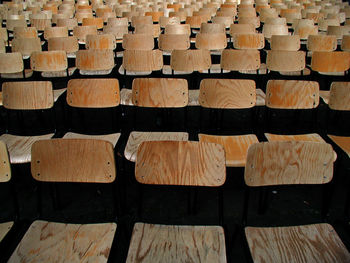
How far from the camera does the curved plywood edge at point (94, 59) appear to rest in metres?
3.99

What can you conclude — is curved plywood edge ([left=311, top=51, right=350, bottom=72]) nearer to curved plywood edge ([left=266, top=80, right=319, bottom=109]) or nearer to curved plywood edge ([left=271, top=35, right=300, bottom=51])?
curved plywood edge ([left=271, top=35, right=300, bottom=51])

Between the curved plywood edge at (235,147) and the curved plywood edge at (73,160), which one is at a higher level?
the curved plywood edge at (73,160)

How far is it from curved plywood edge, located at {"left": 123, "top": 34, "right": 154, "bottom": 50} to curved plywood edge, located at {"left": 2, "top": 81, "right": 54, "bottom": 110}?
2.02m

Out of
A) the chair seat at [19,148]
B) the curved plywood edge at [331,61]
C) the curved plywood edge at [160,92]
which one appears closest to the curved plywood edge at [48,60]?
the chair seat at [19,148]

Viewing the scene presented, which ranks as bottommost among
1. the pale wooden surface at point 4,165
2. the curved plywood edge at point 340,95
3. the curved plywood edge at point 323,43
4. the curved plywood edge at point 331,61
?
the pale wooden surface at point 4,165

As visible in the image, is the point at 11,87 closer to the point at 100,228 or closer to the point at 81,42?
the point at 100,228

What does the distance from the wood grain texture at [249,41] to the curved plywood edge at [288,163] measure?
3.28 m

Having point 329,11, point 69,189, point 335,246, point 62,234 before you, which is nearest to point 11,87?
point 69,189

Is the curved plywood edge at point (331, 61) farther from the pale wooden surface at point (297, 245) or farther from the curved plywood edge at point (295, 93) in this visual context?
the pale wooden surface at point (297, 245)

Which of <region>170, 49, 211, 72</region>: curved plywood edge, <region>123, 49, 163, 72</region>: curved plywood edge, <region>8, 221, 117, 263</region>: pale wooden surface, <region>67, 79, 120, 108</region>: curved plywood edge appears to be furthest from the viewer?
<region>123, 49, 163, 72</region>: curved plywood edge

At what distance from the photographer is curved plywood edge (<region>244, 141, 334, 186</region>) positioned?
1900mm

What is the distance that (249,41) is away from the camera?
489 cm

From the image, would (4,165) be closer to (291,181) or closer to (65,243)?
(65,243)

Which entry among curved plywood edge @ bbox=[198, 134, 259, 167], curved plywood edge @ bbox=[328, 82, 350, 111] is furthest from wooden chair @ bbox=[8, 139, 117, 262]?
curved plywood edge @ bbox=[328, 82, 350, 111]
